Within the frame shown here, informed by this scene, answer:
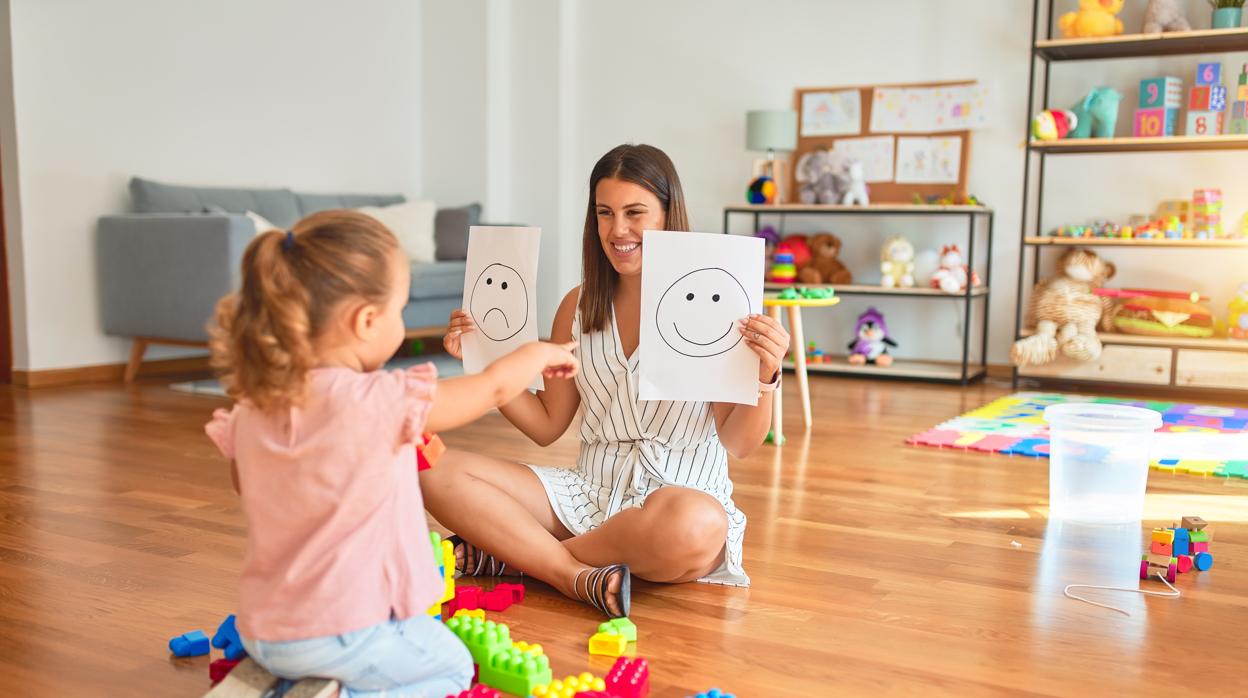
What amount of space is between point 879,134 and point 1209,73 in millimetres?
1401

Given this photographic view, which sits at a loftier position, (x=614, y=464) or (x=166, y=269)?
(x=166, y=269)

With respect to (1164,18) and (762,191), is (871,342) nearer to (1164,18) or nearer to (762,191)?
(762,191)

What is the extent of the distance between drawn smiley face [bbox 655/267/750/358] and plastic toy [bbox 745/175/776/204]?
344 centimetres

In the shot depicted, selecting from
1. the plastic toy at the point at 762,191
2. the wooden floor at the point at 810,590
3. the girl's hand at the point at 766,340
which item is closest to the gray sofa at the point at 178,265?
the wooden floor at the point at 810,590

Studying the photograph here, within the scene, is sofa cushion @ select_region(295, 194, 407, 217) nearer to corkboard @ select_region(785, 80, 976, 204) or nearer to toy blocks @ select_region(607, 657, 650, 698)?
corkboard @ select_region(785, 80, 976, 204)

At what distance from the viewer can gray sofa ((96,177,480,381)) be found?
418 centimetres

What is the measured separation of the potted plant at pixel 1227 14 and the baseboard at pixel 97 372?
450cm

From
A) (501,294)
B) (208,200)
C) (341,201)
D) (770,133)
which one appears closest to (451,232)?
(341,201)

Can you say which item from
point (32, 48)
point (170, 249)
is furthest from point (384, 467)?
point (32, 48)

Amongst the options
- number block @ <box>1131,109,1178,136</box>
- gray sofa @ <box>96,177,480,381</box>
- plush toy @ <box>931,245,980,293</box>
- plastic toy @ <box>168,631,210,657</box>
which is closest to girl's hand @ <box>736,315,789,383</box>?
plastic toy @ <box>168,631,210,657</box>

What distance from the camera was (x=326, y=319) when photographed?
115cm

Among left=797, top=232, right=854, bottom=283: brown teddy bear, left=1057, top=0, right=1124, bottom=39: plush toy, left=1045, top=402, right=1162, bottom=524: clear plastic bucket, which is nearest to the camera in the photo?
left=1045, top=402, right=1162, bottom=524: clear plastic bucket

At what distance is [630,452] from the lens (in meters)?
1.90

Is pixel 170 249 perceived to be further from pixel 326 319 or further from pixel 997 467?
pixel 326 319
